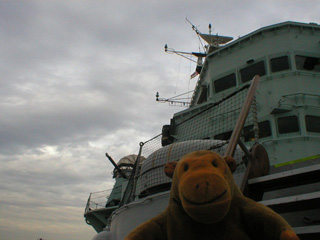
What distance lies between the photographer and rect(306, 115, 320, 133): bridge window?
825 centimetres

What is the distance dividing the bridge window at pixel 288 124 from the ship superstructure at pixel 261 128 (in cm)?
3

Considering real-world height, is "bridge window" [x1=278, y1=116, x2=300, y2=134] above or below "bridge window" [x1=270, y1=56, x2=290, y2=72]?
below

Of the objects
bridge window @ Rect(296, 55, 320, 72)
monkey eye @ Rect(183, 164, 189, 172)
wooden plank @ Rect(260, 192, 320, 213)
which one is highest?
bridge window @ Rect(296, 55, 320, 72)

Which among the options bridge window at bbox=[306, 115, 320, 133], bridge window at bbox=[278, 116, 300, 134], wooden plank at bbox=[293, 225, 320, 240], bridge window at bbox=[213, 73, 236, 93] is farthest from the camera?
bridge window at bbox=[213, 73, 236, 93]

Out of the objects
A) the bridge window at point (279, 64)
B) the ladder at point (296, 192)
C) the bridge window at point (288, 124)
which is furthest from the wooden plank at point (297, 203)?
the bridge window at point (279, 64)

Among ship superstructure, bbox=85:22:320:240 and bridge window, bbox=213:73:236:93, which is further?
bridge window, bbox=213:73:236:93

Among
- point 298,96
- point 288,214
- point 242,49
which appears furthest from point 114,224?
point 242,49

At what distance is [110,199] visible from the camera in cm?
1795

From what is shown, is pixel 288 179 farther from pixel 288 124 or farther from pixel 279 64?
pixel 279 64

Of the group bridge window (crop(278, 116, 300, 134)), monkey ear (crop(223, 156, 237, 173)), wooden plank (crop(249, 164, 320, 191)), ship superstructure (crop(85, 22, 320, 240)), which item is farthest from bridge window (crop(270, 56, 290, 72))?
monkey ear (crop(223, 156, 237, 173))

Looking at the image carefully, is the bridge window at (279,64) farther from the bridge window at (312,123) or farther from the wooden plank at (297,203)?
the wooden plank at (297,203)

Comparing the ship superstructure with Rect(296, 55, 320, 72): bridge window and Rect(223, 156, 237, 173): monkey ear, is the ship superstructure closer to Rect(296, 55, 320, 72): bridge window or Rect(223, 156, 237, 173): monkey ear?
Rect(296, 55, 320, 72): bridge window

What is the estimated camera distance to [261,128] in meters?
8.80

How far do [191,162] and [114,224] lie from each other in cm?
456
